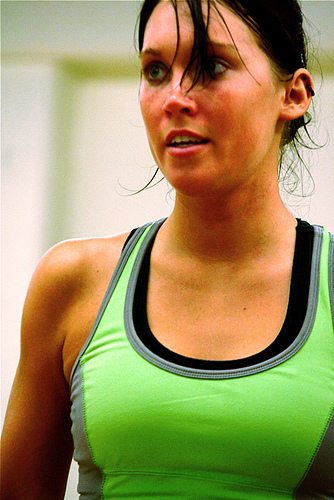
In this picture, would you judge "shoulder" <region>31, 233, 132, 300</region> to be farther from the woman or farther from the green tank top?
the green tank top

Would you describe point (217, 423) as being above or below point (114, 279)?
below

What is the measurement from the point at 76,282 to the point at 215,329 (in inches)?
9.4

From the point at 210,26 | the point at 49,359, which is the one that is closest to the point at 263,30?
the point at 210,26

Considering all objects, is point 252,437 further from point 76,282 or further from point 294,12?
point 294,12

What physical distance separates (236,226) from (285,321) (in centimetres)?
18

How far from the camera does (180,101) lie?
30.3 inches

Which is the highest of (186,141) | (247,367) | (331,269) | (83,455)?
(186,141)

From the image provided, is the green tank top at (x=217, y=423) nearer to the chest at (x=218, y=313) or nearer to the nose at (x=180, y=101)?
the chest at (x=218, y=313)

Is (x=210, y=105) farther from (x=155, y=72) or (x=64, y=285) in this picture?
(x=64, y=285)

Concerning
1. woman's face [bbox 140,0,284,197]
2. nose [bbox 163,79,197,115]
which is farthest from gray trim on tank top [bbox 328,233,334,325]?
nose [bbox 163,79,197,115]

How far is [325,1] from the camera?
2.08m

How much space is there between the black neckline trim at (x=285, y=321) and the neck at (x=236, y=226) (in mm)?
29

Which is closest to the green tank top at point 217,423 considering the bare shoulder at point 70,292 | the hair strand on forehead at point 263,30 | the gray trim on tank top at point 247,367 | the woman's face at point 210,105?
the gray trim on tank top at point 247,367

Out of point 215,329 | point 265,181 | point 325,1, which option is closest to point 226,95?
point 265,181
